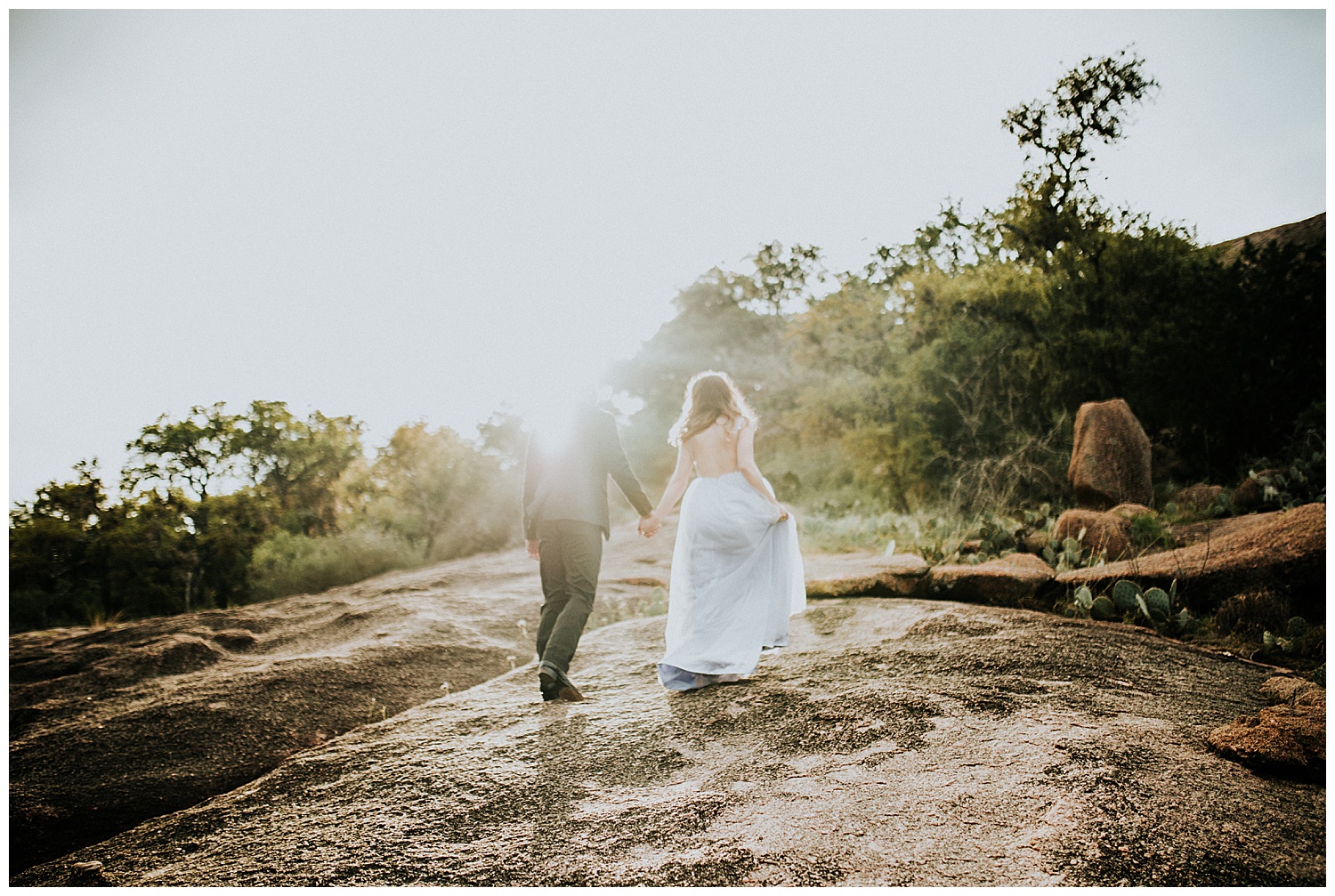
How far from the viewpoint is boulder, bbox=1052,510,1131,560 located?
5590 mm

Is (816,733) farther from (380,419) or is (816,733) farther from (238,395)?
(380,419)

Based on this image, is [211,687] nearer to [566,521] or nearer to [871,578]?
[566,521]

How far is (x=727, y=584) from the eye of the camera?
12.7ft

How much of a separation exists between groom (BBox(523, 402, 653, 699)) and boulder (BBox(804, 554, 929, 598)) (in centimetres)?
233

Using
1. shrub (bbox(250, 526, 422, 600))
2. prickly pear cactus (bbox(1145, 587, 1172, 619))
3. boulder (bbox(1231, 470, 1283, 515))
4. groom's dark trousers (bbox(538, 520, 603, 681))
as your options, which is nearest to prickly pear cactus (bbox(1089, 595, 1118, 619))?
prickly pear cactus (bbox(1145, 587, 1172, 619))

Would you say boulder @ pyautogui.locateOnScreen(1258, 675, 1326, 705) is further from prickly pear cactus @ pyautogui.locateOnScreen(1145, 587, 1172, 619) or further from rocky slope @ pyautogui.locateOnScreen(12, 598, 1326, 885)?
prickly pear cactus @ pyautogui.locateOnScreen(1145, 587, 1172, 619)

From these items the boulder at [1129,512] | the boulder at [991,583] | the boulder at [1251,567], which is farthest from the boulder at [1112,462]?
the boulder at [1251,567]

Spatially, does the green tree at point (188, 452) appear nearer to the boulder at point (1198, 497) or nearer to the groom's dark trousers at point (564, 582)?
the groom's dark trousers at point (564, 582)

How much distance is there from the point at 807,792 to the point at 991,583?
3.10 meters

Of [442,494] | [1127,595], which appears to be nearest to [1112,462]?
[1127,595]

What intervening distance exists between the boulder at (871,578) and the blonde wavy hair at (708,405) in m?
2.08

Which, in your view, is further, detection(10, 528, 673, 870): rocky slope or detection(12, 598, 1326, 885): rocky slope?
detection(10, 528, 673, 870): rocky slope

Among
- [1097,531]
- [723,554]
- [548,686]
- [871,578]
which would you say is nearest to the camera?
[548,686]

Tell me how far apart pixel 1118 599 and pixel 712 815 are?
3.34m
